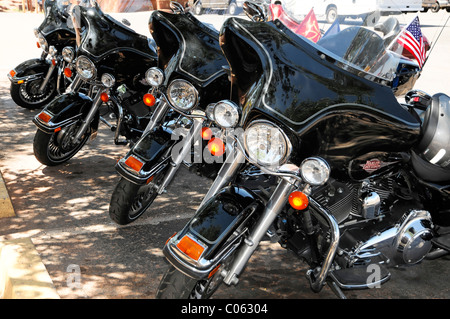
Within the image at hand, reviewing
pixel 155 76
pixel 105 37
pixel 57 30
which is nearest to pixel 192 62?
pixel 155 76

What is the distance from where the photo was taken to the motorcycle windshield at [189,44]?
460 centimetres

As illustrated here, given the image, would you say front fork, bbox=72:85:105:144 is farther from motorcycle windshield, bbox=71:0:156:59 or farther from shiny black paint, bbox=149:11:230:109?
shiny black paint, bbox=149:11:230:109

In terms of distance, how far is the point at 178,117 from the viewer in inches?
198

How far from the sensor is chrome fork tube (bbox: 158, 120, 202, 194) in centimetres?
438

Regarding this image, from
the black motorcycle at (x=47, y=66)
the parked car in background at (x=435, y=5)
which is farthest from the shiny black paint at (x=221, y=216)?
the black motorcycle at (x=47, y=66)

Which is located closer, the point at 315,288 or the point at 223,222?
the point at 223,222

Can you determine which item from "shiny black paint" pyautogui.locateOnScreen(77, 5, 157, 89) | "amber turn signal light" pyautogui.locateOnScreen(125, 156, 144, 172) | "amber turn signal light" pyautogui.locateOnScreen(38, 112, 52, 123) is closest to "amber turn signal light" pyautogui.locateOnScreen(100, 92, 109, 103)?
"shiny black paint" pyautogui.locateOnScreen(77, 5, 157, 89)

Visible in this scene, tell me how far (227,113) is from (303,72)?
0.51 meters

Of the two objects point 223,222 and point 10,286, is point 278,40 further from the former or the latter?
point 10,286

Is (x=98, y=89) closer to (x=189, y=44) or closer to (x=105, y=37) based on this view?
(x=105, y=37)

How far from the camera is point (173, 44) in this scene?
16.0 ft

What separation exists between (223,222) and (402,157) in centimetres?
124

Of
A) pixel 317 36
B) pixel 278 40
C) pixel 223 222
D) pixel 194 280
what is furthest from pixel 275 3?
pixel 194 280

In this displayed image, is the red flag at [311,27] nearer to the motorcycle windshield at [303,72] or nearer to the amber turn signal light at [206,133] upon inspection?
the motorcycle windshield at [303,72]
